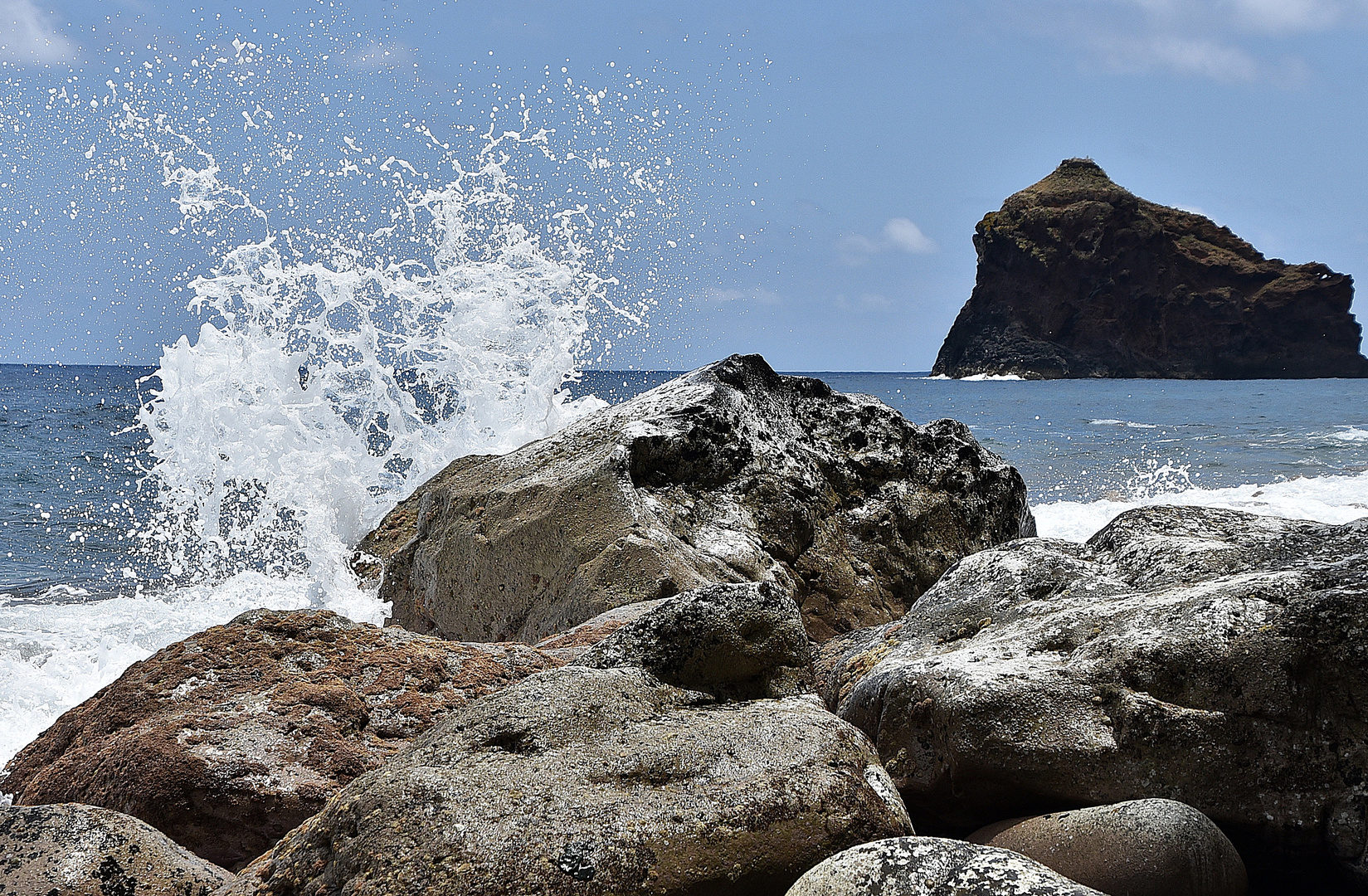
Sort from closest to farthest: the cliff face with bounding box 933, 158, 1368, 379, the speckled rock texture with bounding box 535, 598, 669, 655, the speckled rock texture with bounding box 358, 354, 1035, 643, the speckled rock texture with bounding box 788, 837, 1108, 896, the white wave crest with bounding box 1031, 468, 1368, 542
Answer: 1. the speckled rock texture with bounding box 788, 837, 1108, 896
2. the speckled rock texture with bounding box 535, 598, 669, 655
3. the speckled rock texture with bounding box 358, 354, 1035, 643
4. the white wave crest with bounding box 1031, 468, 1368, 542
5. the cliff face with bounding box 933, 158, 1368, 379

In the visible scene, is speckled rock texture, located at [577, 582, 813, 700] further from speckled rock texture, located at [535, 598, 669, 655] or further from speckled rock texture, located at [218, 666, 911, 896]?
speckled rock texture, located at [535, 598, 669, 655]

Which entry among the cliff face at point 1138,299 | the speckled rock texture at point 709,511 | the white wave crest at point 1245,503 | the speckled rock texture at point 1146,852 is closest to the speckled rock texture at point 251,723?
the speckled rock texture at point 709,511

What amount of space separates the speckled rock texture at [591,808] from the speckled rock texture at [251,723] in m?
0.48

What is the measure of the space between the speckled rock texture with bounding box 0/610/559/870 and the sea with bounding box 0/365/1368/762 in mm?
1880

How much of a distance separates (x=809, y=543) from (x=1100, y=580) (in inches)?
90.9

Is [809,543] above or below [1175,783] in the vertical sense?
above

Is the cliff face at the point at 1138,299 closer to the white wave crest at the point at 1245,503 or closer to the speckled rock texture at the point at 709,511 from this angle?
the white wave crest at the point at 1245,503

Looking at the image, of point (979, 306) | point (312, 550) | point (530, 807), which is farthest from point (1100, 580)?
point (979, 306)

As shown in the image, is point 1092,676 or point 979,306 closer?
point 1092,676

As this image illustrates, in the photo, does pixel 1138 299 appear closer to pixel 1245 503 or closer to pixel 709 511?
pixel 1245 503

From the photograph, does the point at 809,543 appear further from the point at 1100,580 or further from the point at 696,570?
the point at 1100,580

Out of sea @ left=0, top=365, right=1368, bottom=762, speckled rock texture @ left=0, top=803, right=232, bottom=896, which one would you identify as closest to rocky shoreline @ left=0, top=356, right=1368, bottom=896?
speckled rock texture @ left=0, top=803, right=232, bottom=896

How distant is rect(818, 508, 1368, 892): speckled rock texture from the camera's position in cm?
234

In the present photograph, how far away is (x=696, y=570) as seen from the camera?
464 cm
